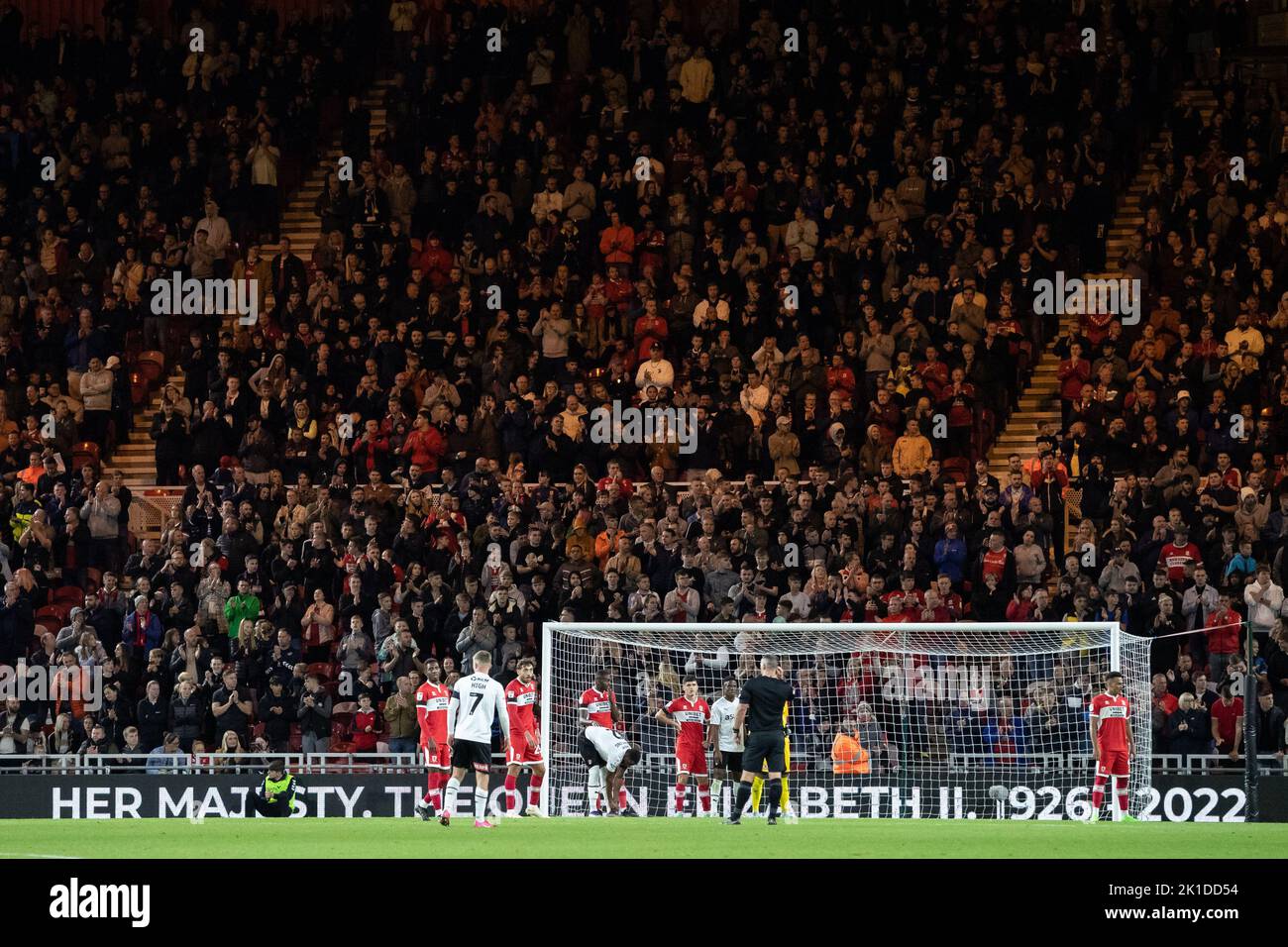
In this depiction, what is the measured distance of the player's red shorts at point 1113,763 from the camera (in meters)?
21.1

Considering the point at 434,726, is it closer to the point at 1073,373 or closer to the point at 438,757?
the point at 438,757

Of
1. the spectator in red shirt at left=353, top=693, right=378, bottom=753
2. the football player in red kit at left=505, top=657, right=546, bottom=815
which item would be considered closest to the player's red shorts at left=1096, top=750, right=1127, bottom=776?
the football player in red kit at left=505, top=657, right=546, bottom=815

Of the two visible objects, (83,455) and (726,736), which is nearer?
(726,736)

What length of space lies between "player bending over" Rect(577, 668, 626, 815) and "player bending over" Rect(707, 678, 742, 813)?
42.1 inches

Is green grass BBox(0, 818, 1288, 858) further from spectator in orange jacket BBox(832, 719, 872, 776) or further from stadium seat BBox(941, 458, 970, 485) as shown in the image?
stadium seat BBox(941, 458, 970, 485)

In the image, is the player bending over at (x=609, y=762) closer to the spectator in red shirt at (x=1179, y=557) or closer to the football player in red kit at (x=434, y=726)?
the football player in red kit at (x=434, y=726)

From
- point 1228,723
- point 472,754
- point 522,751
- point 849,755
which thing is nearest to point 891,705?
point 849,755

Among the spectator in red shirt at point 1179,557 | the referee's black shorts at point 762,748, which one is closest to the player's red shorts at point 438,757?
the referee's black shorts at point 762,748

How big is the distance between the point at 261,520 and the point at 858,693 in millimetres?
7464

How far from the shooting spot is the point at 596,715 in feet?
71.3

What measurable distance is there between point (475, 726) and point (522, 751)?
1.80 metres

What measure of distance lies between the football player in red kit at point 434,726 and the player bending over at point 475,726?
69 centimetres

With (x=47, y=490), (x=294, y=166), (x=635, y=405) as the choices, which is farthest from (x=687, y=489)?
(x=294, y=166)

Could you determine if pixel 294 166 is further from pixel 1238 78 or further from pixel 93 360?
pixel 1238 78
